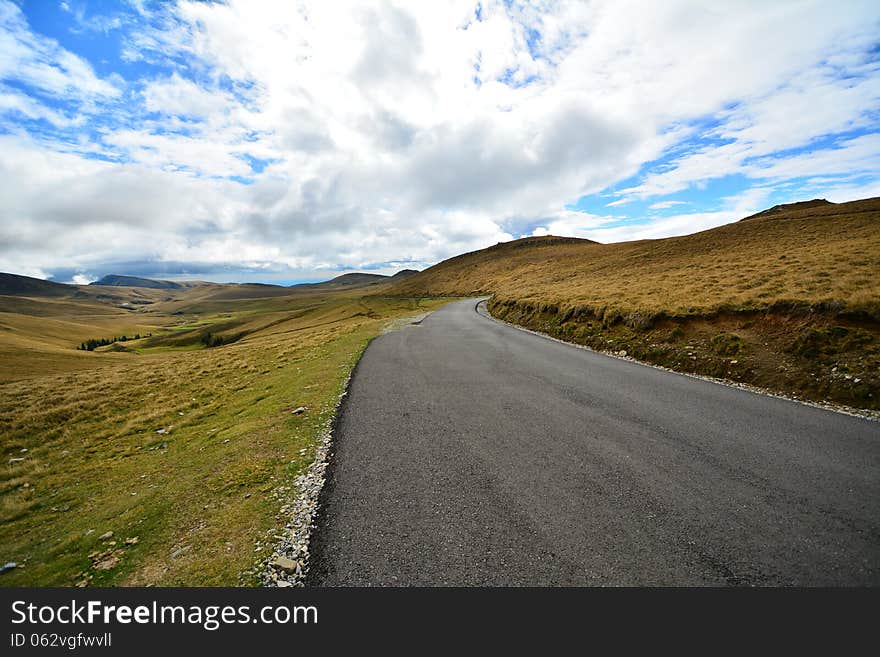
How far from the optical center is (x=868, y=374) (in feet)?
34.6

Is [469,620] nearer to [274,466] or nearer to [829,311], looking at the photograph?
[274,466]

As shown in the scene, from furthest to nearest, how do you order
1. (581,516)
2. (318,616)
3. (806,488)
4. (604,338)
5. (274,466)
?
(604,338) → (274,466) → (806,488) → (581,516) → (318,616)

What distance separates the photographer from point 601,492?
6348 mm

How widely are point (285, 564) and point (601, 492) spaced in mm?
5238

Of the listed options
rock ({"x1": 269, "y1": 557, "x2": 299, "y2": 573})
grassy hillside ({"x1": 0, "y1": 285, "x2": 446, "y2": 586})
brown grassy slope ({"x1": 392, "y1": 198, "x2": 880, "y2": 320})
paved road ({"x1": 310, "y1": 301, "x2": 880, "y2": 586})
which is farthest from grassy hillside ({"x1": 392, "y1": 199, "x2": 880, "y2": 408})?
grassy hillside ({"x1": 0, "y1": 285, "x2": 446, "y2": 586})

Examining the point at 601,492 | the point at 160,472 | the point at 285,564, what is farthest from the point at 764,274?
the point at 160,472

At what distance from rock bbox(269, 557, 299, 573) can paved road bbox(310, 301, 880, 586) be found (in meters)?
0.26

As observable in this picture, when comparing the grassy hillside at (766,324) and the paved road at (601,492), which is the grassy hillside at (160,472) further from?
the grassy hillside at (766,324)

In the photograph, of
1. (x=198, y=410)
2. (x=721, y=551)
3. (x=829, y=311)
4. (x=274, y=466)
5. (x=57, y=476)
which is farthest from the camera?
(x=198, y=410)

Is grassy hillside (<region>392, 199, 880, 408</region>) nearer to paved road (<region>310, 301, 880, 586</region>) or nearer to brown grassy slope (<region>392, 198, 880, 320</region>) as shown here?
brown grassy slope (<region>392, 198, 880, 320</region>)

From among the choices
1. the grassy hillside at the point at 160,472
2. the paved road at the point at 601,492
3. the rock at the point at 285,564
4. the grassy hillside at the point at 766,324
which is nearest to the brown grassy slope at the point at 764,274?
the grassy hillside at the point at 766,324

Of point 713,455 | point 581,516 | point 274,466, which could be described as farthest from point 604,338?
point 274,466

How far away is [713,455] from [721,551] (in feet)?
10.6

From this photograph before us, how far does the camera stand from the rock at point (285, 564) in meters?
4.84
